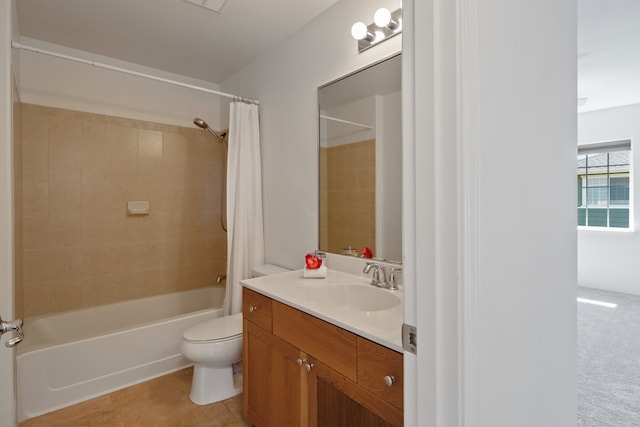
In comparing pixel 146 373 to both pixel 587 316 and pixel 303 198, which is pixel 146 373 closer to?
pixel 303 198

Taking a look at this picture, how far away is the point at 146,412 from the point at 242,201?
146 cm

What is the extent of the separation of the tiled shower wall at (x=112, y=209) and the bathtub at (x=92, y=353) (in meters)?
0.14

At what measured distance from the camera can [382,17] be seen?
1.54 m

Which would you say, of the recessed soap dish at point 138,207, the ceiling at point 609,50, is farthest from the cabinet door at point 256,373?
the ceiling at point 609,50

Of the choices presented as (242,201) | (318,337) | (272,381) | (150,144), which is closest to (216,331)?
(272,381)

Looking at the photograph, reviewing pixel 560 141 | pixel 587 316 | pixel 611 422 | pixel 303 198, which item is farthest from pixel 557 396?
pixel 587 316

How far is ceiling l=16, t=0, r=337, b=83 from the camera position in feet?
6.41

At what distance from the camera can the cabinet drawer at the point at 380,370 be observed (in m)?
0.93

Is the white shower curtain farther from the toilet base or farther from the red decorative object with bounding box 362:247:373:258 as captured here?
the red decorative object with bounding box 362:247:373:258

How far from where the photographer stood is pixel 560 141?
959mm

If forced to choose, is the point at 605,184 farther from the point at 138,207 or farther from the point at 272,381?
the point at 138,207

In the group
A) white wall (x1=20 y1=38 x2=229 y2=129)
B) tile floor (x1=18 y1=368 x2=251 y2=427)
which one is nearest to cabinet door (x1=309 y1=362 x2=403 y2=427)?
tile floor (x1=18 y1=368 x2=251 y2=427)

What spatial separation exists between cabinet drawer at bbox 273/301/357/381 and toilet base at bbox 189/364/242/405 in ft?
2.77

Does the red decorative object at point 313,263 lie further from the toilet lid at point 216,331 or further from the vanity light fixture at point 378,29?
the vanity light fixture at point 378,29
